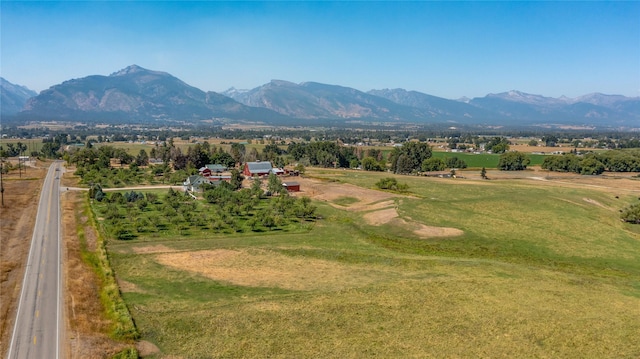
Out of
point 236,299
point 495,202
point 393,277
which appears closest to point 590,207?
point 495,202

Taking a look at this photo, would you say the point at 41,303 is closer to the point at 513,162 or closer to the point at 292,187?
the point at 292,187

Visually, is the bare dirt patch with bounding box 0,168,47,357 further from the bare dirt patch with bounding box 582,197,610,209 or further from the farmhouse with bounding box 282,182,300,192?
the bare dirt patch with bounding box 582,197,610,209

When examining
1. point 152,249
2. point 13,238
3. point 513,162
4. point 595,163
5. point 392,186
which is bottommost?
point 152,249

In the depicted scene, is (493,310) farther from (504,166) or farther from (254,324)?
(504,166)

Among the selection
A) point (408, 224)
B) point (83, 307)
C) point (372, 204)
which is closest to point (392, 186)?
point (372, 204)

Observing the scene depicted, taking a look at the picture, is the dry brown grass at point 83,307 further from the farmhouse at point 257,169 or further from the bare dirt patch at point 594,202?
the bare dirt patch at point 594,202

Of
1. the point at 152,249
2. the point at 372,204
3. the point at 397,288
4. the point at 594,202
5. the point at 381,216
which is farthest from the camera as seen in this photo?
the point at 594,202
